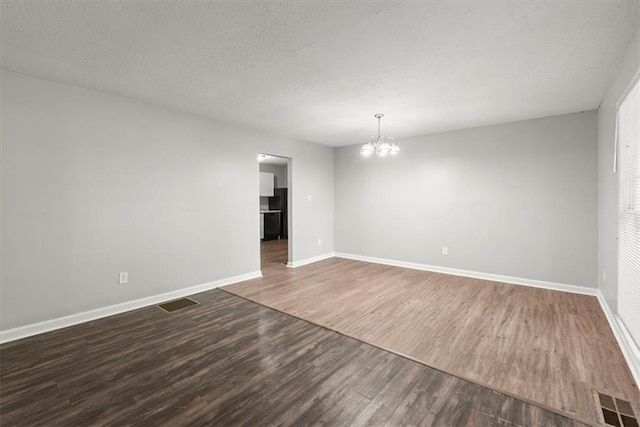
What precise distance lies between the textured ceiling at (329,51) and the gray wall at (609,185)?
130 millimetres

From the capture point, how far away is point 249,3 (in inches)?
67.3

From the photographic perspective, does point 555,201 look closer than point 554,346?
No

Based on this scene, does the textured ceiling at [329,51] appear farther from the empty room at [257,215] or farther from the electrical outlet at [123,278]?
the electrical outlet at [123,278]

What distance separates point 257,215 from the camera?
4781 millimetres

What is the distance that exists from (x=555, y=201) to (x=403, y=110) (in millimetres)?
2541

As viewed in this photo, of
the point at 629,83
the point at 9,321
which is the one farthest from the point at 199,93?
the point at 629,83

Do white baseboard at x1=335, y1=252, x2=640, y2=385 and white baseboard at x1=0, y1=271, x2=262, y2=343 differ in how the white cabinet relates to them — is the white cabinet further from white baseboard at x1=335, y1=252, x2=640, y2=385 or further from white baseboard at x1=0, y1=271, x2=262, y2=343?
white baseboard at x1=0, y1=271, x2=262, y2=343

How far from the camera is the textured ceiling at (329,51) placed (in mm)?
1787

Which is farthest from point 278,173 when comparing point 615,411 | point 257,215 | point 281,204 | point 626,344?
point 615,411

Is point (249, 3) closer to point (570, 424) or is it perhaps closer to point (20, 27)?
point (20, 27)

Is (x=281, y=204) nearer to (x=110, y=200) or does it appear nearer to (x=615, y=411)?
(x=110, y=200)

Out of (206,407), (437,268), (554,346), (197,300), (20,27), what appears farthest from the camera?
(437,268)

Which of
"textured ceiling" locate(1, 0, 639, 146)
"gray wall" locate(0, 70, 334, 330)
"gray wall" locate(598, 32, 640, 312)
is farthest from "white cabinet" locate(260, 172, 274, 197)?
"gray wall" locate(598, 32, 640, 312)

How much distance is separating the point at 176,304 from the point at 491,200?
4.81 m
